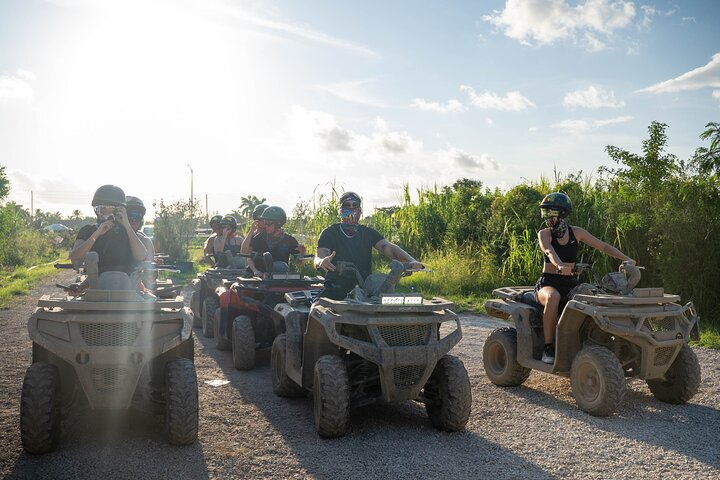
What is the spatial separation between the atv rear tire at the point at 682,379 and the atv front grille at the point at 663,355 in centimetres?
22

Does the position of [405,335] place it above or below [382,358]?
above

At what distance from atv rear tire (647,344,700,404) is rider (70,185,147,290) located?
17.2 ft

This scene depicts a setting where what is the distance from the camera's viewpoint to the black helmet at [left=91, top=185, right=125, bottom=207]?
5.74m

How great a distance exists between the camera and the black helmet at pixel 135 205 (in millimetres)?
7336

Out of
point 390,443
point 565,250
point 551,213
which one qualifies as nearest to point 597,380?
point 565,250

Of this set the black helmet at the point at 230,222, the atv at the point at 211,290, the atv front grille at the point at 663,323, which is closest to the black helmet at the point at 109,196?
the atv at the point at 211,290

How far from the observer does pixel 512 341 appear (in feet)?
23.0

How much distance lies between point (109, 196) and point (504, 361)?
4472mm

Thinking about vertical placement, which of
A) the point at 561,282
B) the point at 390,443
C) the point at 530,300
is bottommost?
the point at 390,443

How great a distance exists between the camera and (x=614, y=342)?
21.2ft

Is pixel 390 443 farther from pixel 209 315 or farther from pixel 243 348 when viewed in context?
pixel 209 315

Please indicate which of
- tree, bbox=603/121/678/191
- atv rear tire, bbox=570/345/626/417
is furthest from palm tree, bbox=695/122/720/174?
atv rear tire, bbox=570/345/626/417

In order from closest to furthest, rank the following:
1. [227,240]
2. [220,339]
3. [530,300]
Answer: [530,300] < [220,339] < [227,240]

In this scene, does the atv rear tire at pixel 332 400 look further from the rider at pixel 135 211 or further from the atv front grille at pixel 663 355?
the rider at pixel 135 211
